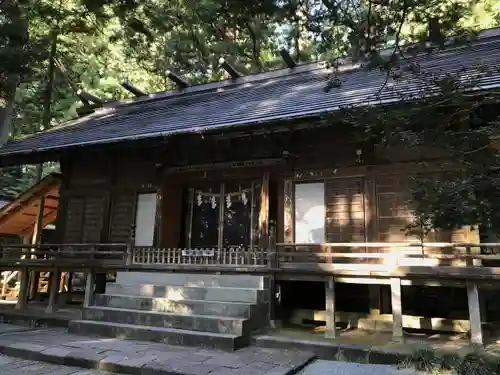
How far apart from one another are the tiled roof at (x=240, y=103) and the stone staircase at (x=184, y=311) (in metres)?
3.01

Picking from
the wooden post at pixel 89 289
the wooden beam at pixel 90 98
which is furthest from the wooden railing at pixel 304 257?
the wooden beam at pixel 90 98

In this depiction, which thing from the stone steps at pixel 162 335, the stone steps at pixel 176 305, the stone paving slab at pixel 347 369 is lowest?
the stone paving slab at pixel 347 369

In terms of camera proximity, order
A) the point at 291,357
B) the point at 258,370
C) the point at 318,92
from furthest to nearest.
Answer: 1. the point at 318,92
2. the point at 291,357
3. the point at 258,370

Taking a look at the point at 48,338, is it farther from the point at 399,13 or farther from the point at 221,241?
the point at 399,13

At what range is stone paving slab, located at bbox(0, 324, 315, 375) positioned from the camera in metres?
5.28

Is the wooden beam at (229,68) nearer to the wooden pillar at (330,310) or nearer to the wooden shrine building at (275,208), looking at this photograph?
the wooden shrine building at (275,208)

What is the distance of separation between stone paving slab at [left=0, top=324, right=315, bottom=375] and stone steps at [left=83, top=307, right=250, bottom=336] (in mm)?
404

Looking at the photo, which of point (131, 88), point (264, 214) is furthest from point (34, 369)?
point (131, 88)

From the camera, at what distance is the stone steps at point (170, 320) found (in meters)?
6.56

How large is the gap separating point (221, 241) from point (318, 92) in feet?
13.2

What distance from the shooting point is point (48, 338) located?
729 cm

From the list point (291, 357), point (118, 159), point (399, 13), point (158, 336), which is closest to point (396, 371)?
point (291, 357)

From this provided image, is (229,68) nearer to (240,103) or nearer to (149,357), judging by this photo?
(240,103)

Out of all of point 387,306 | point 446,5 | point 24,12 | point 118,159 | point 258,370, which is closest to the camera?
point 446,5
